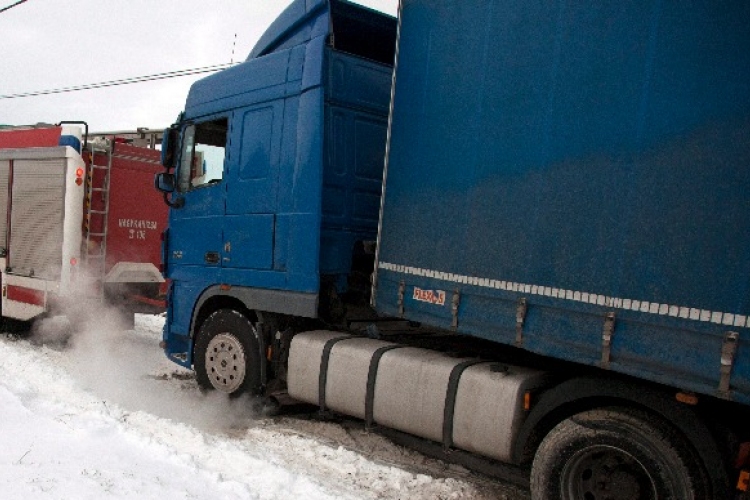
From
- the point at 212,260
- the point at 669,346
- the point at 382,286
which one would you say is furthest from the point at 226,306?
the point at 669,346

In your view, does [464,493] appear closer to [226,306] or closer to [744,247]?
[744,247]

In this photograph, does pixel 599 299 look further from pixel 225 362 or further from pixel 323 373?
pixel 225 362

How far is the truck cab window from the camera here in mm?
6086

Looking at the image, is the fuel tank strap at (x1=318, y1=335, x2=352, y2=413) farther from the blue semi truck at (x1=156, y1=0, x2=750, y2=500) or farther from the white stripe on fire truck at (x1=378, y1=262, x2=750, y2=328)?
the white stripe on fire truck at (x1=378, y1=262, x2=750, y2=328)

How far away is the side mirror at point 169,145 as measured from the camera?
6.46m

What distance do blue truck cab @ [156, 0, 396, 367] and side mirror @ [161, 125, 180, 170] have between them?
28 cm

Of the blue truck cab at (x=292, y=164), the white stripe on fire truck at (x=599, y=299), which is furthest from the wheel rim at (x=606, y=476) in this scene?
the blue truck cab at (x=292, y=164)

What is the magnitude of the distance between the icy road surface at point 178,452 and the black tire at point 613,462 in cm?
89

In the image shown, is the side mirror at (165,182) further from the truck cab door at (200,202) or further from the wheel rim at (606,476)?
the wheel rim at (606,476)

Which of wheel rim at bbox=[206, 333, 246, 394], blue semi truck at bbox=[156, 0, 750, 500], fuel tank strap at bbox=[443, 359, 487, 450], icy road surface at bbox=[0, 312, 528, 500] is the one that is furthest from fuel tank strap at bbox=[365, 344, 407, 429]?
wheel rim at bbox=[206, 333, 246, 394]

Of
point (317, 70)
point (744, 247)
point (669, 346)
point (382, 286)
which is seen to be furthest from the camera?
point (317, 70)

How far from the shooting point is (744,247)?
2.73 meters

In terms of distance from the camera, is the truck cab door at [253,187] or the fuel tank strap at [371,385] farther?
the truck cab door at [253,187]

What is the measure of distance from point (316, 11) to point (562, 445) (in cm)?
402
